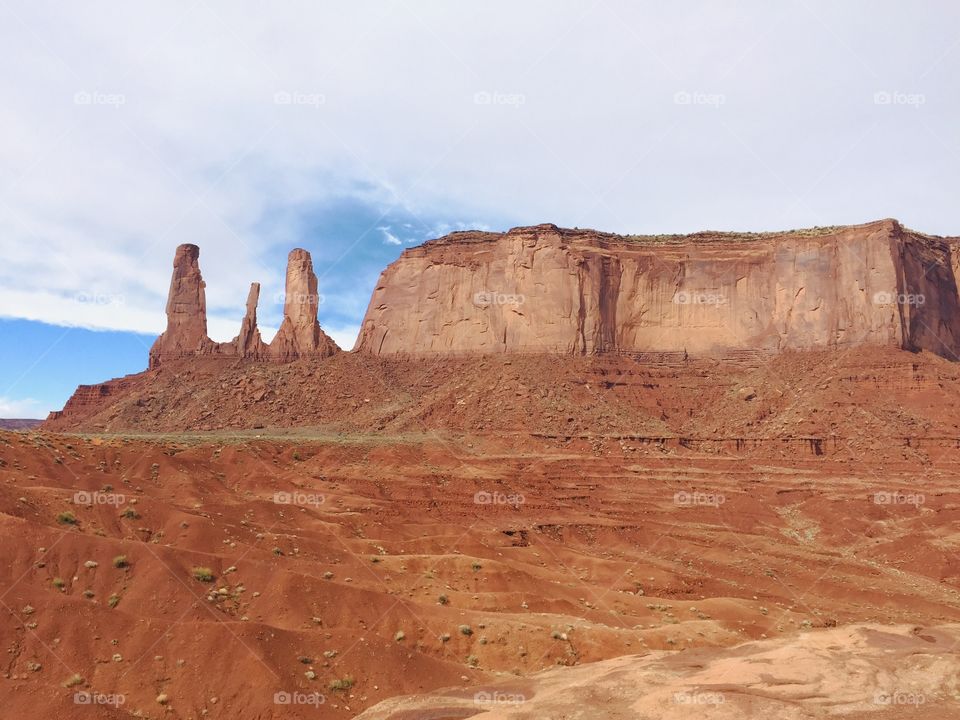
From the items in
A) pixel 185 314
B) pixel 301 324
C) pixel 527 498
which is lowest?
pixel 527 498

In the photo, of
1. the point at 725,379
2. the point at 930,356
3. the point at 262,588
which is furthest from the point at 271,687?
the point at 930,356

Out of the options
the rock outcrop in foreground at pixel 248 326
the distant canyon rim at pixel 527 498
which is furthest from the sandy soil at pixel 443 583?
the rock outcrop in foreground at pixel 248 326

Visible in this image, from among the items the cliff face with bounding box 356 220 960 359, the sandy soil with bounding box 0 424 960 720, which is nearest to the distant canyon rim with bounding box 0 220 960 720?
the sandy soil with bounding box 0 424 960 720

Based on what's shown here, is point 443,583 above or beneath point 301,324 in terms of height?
beneath

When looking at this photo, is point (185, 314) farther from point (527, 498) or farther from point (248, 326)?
point (527, 498)

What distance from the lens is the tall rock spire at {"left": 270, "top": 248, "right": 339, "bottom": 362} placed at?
7356 centimetres

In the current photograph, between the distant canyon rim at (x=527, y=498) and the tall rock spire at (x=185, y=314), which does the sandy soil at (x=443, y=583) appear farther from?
the tall rock spire at (x=185, y=314)

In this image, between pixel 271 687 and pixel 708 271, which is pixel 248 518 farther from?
pixel 708 271

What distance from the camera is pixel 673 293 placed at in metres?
70.2

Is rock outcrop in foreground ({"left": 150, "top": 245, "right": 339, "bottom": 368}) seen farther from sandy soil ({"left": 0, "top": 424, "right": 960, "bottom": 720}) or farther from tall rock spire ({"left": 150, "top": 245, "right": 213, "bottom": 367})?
sandy soil ({"left": 0, "top": 424, "right": 960, "bottom": 720})

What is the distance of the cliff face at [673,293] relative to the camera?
2441 inches

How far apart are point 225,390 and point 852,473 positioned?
53637 mm

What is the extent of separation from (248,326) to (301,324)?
20.5 feet

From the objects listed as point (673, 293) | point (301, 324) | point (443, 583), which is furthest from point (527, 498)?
point (301, 324)
